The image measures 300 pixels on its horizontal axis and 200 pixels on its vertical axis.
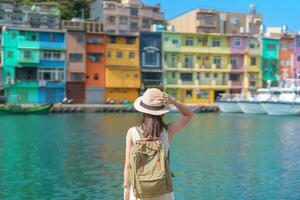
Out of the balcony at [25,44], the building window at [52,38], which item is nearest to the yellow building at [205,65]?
the building window at [52,38]

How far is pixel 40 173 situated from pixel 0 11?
51.4 meters

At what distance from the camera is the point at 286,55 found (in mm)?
76125

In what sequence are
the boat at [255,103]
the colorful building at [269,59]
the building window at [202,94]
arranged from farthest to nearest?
the colorful building at [269,59], the building window at [202,94], the boat at [255,103]

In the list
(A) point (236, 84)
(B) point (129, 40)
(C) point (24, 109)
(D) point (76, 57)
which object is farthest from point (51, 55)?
(A) point (236, 84)

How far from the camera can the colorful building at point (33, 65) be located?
60.2 m

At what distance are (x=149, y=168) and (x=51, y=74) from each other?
5891 centimetres

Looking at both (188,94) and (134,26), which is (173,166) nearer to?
(188,94)

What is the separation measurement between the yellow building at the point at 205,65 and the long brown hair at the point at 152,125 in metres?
63.2

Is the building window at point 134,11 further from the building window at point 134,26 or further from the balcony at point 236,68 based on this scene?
the balcony at point 236,68

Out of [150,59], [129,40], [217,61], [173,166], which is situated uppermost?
[129,40]

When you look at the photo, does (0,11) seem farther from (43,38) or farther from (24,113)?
(24,113)

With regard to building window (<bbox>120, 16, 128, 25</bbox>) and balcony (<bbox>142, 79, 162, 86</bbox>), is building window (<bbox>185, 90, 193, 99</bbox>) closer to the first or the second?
balcony (<bbox>142, 79, 162, 86</bbox>)

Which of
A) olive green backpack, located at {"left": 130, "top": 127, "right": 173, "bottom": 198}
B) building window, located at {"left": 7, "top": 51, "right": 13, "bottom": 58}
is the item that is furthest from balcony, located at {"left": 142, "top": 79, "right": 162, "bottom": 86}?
olive green backpack, located at {"left": 130, "top": 127, "right": 173, "bottom": 198}

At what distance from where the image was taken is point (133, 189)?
15.8ft
